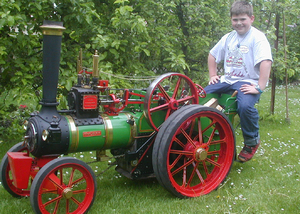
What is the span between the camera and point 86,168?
2912 mm

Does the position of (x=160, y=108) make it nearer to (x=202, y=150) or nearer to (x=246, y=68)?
(x=202, y=150)

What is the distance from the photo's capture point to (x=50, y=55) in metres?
2.85

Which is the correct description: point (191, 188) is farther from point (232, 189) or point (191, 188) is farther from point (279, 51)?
point (279, 51)

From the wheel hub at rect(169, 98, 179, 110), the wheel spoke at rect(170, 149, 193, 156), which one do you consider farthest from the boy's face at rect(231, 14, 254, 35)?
the wheel spoke at rect(170, 149, 193, 156)

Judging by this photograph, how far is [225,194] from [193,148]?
577 mm

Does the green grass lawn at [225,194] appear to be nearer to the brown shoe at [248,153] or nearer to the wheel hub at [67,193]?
the brown shoe at [248,153]

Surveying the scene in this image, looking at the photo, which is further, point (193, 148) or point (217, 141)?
point (217, 141)

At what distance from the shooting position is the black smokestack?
279 cm

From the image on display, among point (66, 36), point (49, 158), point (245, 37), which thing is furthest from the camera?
point (66, 36)

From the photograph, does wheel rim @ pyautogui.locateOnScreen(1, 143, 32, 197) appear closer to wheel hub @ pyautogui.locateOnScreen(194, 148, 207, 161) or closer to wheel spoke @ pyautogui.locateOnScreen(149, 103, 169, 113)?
wheel spoke @ pyautogui.locateOnScreen(149, 103, 169, 113)

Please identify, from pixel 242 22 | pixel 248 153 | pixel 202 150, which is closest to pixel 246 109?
pixel 248 153

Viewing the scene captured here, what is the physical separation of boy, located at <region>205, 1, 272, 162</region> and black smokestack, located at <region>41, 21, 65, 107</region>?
1.97 metres

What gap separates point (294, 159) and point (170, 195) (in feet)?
6.91

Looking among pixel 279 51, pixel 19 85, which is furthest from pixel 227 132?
pixel 279 51
